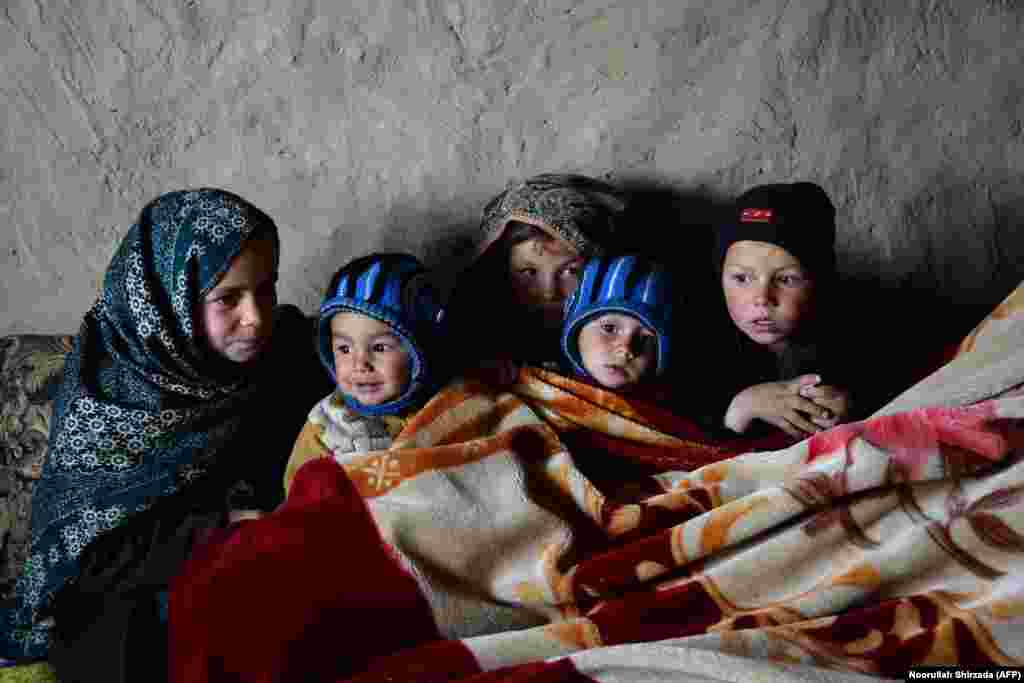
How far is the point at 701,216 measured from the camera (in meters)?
2.26

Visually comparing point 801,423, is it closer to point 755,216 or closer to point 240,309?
point 755,216

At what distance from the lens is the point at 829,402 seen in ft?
5.59

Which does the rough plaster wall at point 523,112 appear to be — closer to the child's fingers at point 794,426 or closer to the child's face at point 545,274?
the child's face at point 545,274

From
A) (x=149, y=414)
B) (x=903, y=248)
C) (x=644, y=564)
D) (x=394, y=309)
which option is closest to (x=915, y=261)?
(x=903, y=248)

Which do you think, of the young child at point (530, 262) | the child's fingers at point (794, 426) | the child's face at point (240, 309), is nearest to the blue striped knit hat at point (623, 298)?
the young child at point (530, 262)

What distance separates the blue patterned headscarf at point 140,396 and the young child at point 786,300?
3.34 ft

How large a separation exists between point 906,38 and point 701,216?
2.17ft

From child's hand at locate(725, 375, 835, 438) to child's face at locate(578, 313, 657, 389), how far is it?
22 cm

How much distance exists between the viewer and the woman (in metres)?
1.73

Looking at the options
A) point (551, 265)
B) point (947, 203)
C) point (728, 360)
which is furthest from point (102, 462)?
point (947, 203)

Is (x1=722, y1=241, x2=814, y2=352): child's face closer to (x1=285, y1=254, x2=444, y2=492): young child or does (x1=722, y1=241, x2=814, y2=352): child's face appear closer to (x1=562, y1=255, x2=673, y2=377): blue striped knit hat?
(x1=562, y1=255, x2=673, y2=377): blue striped knit hat

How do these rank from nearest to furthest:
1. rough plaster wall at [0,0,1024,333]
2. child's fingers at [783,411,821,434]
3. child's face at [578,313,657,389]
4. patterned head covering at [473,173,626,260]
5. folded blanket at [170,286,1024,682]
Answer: folded blanket at [170,286,1024,682] < child's fingers at [783,411,821,434] < child's face at [578,313,657,389] < patterned head covering at [473,173,626,260] < rough plaster wall at [0,0,1024,333]

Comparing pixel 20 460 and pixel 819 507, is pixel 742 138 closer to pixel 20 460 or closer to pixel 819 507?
pixel 819 507

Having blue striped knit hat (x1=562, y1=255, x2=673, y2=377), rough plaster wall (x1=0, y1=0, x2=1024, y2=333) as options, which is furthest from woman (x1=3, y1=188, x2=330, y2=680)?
blue striped knit hat (x1=562, y1=255, x2=673, y2=377)
